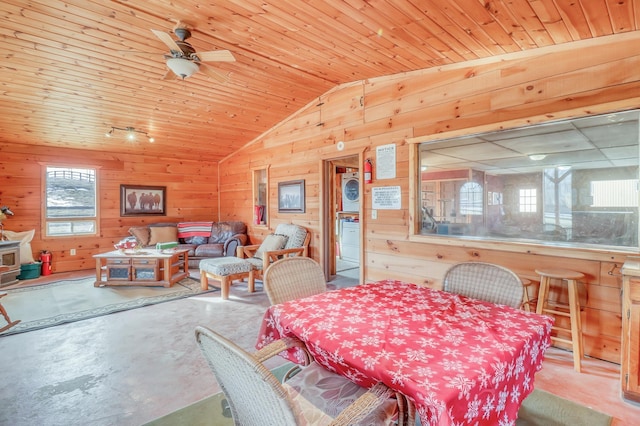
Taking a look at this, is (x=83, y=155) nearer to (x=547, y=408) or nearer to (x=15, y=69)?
(x=15, y=69)

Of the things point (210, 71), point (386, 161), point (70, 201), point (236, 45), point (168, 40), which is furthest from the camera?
point (70, 201)

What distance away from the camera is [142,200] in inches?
261

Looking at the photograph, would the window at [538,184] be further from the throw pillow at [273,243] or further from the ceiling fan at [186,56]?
the ceiling fan at [186,56]

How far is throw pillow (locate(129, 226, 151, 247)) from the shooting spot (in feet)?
20.0

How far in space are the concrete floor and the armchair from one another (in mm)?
1166

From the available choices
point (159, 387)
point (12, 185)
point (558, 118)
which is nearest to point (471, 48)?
point (558, 118)

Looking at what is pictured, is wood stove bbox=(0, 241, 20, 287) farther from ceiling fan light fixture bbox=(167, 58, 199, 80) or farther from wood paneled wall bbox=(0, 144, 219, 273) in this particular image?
ceiling fan light fixture bbox=(167, 58, 199, 80)

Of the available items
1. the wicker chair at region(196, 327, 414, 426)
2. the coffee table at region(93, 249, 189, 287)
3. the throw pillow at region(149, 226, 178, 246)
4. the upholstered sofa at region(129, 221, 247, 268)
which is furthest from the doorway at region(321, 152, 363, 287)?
the throw pillow at region(149, 226, 178, 246)

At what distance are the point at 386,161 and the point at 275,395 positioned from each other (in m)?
3.41

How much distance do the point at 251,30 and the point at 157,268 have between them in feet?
11.8

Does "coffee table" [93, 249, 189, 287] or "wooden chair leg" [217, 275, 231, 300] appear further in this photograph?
"coffee table" [93, 249, 189, 287]

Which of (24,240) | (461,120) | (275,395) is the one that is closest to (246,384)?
(275,395)

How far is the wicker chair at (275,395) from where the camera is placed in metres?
0.87

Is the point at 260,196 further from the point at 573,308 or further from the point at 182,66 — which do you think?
the point at 573,308
